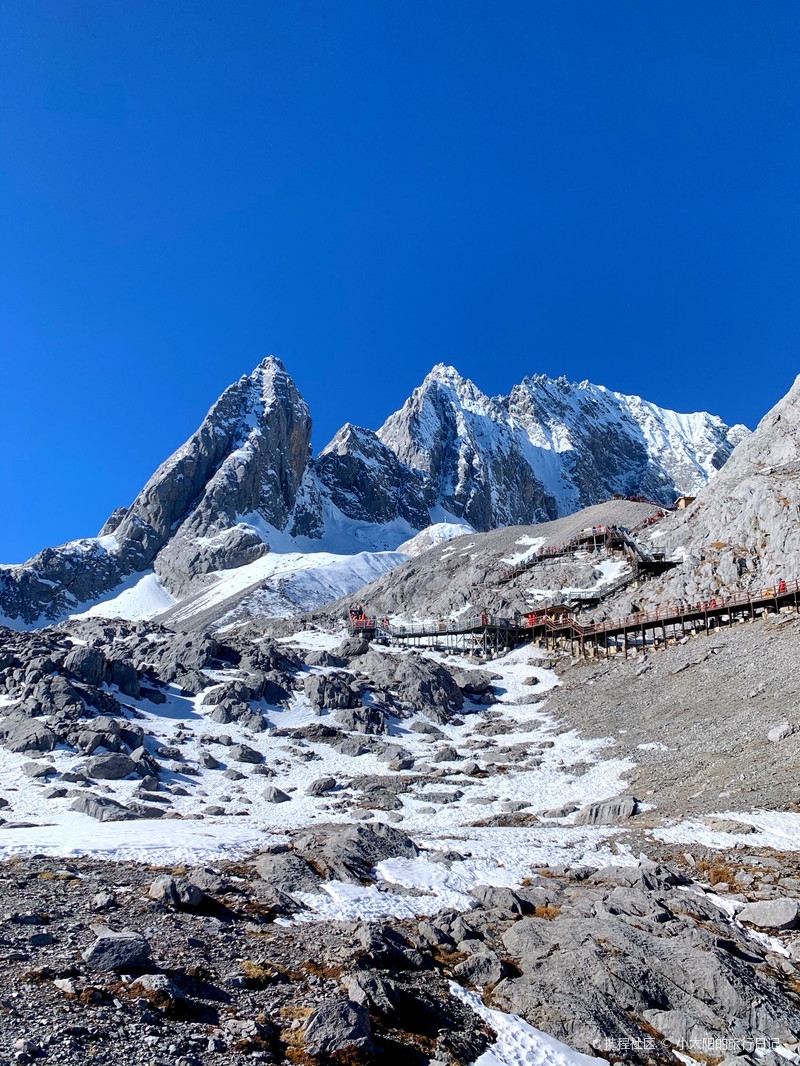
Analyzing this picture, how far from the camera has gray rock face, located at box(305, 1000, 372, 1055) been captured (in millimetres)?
8297

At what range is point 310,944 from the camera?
11953mm

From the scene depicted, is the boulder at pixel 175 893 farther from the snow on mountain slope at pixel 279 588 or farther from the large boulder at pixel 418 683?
the snow on mountain slope at pixel 279 588

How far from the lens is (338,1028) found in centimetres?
850

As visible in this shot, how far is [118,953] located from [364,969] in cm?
406

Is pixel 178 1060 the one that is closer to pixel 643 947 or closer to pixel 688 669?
pixel 643 947

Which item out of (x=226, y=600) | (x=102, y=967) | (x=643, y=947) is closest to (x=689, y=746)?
(x=643, y=947)

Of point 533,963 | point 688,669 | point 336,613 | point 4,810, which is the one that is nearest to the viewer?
point 533,963

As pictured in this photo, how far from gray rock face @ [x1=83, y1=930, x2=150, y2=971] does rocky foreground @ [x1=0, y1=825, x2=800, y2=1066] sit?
28 millimetres

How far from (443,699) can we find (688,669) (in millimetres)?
17634

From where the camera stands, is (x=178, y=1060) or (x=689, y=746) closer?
(x=178, y=1060)

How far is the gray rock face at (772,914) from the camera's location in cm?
1364

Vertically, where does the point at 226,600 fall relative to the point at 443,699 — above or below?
above

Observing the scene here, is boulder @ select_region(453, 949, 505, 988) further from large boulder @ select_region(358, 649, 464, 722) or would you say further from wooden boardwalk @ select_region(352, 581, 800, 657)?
wooden boardwalk @ select_region(352, 581, 800, 657)

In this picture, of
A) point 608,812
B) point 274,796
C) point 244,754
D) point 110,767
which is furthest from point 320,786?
point 608,812
